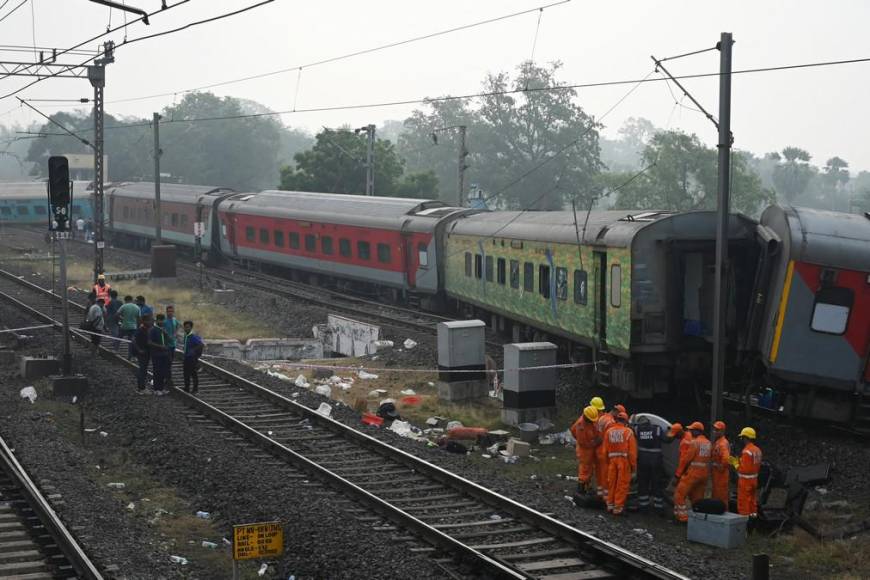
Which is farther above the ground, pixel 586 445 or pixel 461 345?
pixel 461 345

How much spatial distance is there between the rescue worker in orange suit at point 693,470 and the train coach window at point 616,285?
4.98 m

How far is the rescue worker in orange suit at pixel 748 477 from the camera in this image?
12945mm

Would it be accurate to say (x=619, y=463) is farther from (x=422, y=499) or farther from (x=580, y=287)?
(x=580, y=287)

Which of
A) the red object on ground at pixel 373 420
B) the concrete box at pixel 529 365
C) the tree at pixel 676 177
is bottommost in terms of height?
the red object on ground at pixel 373 420

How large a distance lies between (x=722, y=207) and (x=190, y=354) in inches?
400

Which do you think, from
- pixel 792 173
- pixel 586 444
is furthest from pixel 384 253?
pixel 792 173

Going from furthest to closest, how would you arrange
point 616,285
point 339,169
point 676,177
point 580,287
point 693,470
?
point 676,177 → point 339,169 → point 580,287 → point 616,285 → point 693,470

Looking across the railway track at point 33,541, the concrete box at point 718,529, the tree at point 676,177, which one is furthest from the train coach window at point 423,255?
the tree at point 676,177

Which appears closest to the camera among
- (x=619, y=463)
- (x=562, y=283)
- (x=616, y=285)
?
(x=619, y=463)

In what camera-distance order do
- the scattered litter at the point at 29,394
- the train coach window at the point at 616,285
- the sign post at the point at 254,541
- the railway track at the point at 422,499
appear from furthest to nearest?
the scattered litter at the point at 29,394, the train coach window at the point at 616,285, the railway track at the point at 422,499, the sign post at the point at 254,541

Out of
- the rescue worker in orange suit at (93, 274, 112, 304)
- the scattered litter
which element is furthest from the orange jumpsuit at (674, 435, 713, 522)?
the rescue worker in orange suit at (93, 274, 112, 304)

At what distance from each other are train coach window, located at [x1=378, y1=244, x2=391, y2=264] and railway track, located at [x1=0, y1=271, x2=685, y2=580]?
518 inches

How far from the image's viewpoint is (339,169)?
66062 mm

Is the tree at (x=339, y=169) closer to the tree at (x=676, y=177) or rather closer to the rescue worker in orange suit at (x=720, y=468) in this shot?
the tree at (x=676, y=177)
